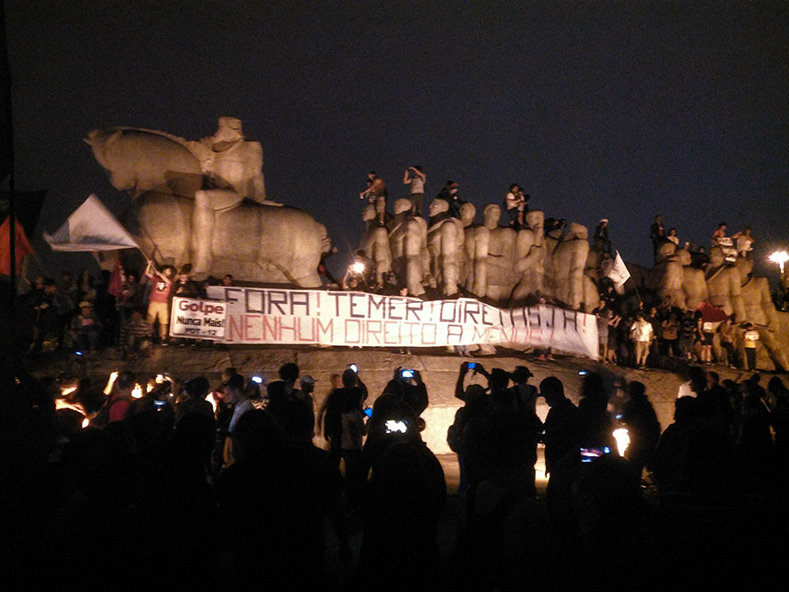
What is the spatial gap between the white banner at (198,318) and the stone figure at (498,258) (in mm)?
7249

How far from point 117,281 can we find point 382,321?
16.1 feet

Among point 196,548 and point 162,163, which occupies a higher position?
point 162,163

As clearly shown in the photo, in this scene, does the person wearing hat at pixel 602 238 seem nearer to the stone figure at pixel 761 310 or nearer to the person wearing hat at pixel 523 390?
the stone figure at pixel 761 310

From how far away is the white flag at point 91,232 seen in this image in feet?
39.9

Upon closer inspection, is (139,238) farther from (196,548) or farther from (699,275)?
(699,275)

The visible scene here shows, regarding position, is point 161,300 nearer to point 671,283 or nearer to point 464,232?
point 464,232

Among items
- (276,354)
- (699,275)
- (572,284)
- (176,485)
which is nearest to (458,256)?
(572,284)

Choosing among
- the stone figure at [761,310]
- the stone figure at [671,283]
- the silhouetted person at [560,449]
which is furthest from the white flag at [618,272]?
the silhouetted person at [560,449]

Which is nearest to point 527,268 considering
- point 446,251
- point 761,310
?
point 446,251

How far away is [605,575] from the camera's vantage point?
261 cm

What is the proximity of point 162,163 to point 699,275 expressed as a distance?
14.9 m

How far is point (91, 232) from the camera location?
12305 mm

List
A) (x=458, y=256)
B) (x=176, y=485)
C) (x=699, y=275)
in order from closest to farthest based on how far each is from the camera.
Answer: (x=176, y=485), (x=458, y=256), (x=699, y=275)

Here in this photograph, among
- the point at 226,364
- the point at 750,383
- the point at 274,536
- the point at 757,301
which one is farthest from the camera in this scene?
the point at 757,301
